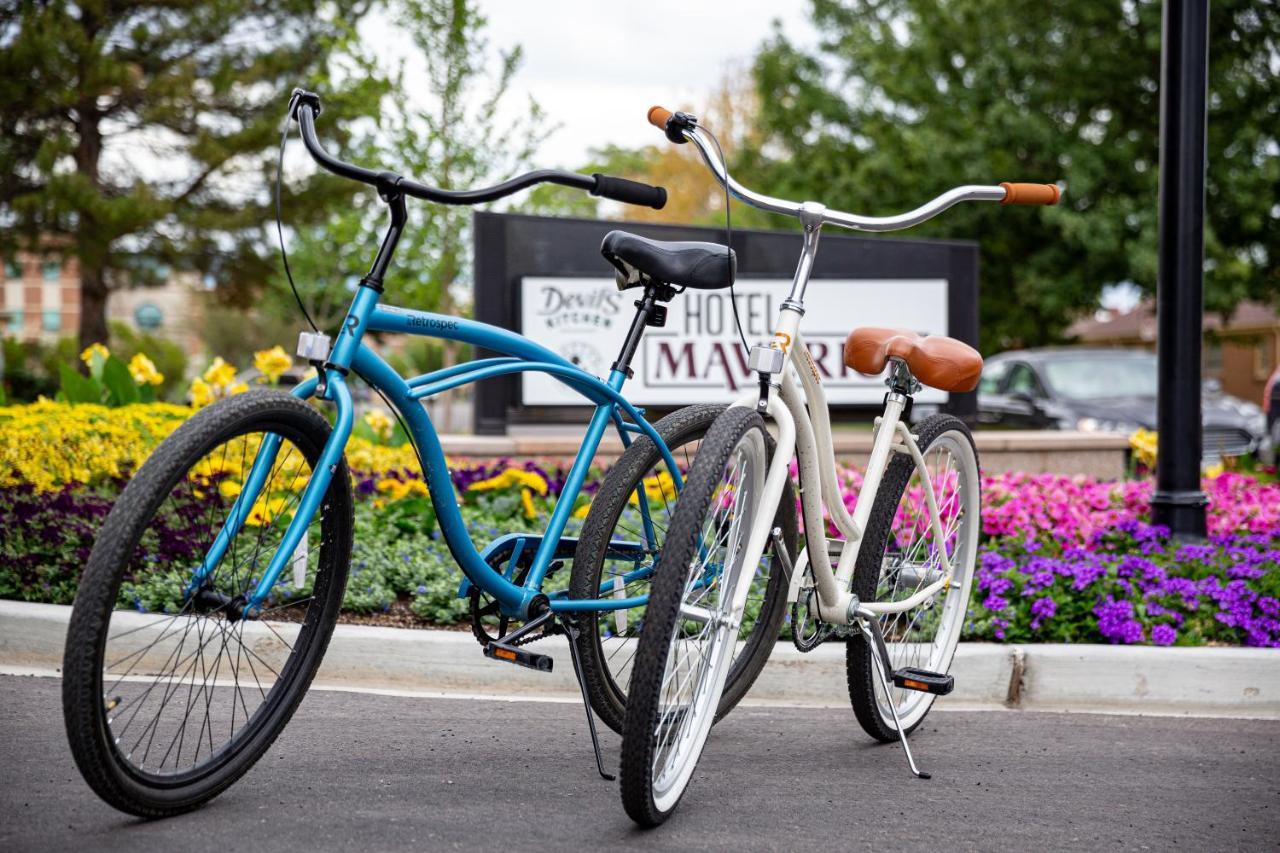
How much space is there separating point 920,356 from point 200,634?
77.0 inches

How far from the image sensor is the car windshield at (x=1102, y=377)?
12.9m

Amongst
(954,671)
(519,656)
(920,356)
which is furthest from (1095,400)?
(519,656)

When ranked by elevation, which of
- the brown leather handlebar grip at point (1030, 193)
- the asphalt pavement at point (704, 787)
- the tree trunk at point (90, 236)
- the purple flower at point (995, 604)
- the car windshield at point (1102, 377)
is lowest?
the asphalt pavement at point (704, 787)

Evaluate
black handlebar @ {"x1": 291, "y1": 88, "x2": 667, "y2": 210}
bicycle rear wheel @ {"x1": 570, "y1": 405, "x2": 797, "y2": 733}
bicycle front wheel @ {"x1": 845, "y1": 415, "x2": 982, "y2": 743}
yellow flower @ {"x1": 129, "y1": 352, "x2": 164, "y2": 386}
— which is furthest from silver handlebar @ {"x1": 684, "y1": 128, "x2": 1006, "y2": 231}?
yellow flower @ {"x1": 129, "y1": 352, "x2": 164, "y2": 386}

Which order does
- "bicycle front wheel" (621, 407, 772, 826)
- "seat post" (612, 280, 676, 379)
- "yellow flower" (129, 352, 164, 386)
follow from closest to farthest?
1. "bicycle front wheel" (621, 407, 772, 826)
2. "seat post" (612, 280, 676, 379)
3. "yellow flower" (129, 352, 164, 386)

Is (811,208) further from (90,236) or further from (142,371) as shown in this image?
(90,236)

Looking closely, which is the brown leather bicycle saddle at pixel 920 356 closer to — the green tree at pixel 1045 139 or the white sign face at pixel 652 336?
the white sign face at pixel 652 336

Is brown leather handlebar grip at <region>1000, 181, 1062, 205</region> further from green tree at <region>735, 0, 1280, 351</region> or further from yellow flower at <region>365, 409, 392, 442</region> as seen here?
green tree at <region>735, 0, 1280, 351</region>

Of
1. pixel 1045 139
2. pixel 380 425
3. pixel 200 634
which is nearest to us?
pixel 200 634

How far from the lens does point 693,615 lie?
9.27 ft

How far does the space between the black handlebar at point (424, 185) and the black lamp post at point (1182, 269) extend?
346cm

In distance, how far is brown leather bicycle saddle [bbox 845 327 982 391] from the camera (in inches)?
135

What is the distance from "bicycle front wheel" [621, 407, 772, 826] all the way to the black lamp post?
304 centimetres

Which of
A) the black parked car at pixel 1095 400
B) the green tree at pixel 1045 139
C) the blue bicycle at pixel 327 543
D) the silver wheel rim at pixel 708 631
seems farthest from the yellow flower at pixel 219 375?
the green tree at pixel 1045 139
